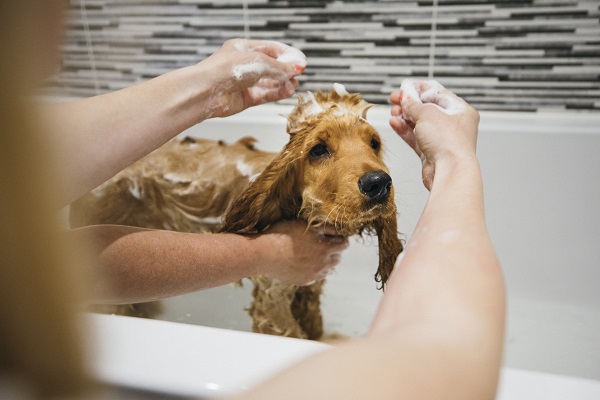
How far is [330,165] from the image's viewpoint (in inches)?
43.1

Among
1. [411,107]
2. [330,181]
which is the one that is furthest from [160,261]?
[411,107]

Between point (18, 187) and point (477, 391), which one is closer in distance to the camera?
point (18, 187)

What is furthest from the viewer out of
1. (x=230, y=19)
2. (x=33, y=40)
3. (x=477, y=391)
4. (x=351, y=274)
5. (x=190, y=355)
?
(x=230, y=19)

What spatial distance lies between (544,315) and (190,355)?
1.56 m

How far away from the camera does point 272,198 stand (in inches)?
48.4

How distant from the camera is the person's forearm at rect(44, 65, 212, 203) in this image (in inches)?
33.8

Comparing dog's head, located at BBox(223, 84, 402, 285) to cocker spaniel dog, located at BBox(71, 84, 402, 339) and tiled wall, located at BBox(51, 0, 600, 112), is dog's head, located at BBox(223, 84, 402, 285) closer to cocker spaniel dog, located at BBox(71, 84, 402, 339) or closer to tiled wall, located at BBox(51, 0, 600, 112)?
cocker spaniel dog, located at BBox(71, 84, 402, 339)

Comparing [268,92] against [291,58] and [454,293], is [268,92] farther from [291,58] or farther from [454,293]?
[454,293]

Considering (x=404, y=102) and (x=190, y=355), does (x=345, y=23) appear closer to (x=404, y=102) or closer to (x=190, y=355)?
(x=404, y=102)

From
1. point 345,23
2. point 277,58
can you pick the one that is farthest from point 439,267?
point 345,23

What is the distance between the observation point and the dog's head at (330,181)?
102cm

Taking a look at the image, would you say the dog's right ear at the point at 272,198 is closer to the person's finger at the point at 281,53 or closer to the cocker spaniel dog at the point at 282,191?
the cocker spaniel dog at the point at 282,191

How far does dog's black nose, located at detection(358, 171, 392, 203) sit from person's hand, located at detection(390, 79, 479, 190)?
0.08 m

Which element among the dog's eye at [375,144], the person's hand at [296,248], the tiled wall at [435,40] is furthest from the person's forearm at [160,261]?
the tiled wall at [435,40]
